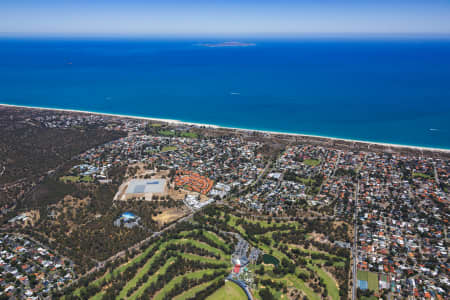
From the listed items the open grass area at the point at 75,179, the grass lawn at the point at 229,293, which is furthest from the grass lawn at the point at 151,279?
the open grass area at the point at 75,179

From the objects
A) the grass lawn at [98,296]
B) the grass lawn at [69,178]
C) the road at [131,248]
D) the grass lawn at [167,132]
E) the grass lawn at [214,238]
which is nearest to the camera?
the grass lawn at [98,296]

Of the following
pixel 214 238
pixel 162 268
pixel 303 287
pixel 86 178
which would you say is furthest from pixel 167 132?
pixel 303 287

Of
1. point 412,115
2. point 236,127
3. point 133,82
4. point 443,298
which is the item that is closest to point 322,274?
point 443,298

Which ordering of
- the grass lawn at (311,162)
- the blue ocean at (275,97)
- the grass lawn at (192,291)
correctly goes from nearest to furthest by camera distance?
the grass lawn at (192,291) → the grass lawn at (311,162) → the blue ocean at (275,97)

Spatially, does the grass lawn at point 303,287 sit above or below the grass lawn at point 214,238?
below

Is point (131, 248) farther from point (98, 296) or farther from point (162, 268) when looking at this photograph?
point (98, 296)

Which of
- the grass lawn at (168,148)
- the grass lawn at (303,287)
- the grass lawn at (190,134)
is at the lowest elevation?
the grass lawn at (303,287)

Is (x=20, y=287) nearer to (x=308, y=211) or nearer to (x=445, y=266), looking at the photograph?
(x=308, y=211)

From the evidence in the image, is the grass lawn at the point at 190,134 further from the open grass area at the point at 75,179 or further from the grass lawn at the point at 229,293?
the grass lawn at the point at 229,293
